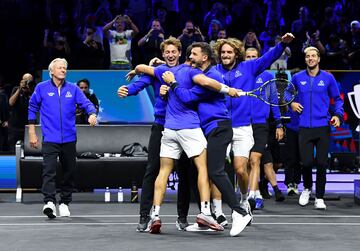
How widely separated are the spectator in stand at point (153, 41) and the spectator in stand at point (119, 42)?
0.98 ft

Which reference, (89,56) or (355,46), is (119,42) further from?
(355,46)

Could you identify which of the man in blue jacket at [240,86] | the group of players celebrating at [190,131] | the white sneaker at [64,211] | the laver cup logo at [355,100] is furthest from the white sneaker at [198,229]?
the laver cup logo at [355,100]

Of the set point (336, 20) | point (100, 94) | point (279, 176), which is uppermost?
point (336, 20)

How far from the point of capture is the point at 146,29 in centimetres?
2127

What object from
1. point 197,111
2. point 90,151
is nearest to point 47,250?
point 197,111

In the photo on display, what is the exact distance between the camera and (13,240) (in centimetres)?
1001

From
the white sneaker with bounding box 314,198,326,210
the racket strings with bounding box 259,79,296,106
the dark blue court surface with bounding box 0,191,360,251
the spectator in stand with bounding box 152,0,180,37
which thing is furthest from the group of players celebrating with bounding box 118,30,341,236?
the spectator in stand with bounding box 152,0,180,37

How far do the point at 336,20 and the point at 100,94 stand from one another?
6.54 meters

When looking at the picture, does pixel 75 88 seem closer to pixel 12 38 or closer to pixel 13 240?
pixel 13 240

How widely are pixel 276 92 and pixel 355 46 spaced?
10.3 metres

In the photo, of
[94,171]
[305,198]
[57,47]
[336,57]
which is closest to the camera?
[305,198]

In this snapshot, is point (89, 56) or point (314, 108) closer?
point (314, 108)

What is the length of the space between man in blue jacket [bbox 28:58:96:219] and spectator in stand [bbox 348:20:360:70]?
9.35 metres

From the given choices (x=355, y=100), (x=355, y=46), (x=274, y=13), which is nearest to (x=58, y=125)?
→ (x=355, y=100)
